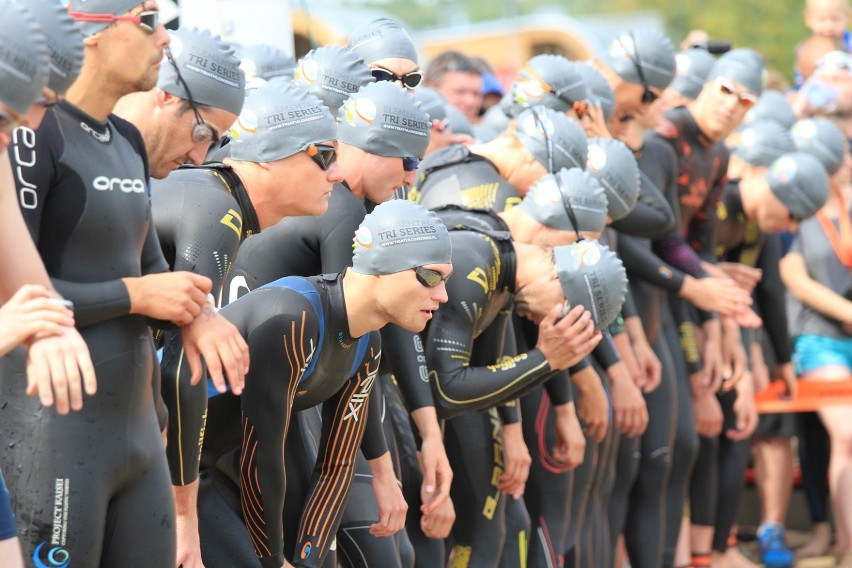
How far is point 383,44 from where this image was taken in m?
6.53

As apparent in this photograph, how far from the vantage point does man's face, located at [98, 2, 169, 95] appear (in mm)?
3789

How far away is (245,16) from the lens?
714cm

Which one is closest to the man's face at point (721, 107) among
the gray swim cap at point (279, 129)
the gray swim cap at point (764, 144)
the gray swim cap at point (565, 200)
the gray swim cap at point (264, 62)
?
the gray swim cap at point (764, 144)

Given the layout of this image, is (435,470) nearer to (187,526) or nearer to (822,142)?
(187,526)

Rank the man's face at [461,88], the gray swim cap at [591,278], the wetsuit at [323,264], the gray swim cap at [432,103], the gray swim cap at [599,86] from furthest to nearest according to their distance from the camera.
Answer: the man's face at [461,88], the gray swim cap at [599,86], the gray swim cap at [432,103], the gray swim cap at [591,278], the wetsuit at [323,264]

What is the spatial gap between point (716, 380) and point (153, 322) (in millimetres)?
5404

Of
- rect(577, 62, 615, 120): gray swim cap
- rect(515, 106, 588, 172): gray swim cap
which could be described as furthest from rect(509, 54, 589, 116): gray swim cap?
rect(515, 106, 588, 172): gray swim cap

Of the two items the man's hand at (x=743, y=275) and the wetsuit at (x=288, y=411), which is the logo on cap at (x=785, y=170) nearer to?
the man's hand at (x=743, y=275)

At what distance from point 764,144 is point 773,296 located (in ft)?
3.29

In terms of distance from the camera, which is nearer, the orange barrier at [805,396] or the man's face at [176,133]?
the man's face at [176,133]

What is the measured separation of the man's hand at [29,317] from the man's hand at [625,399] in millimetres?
4453

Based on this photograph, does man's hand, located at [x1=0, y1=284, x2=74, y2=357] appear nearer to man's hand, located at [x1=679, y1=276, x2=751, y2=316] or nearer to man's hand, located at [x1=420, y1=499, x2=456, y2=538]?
man's hand, located at [x1=420, y1=499, x2=456, y2=538]

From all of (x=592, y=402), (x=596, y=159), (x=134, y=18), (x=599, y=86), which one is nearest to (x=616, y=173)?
(x=596, y=159)

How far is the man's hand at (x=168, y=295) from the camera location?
361 centimetres
